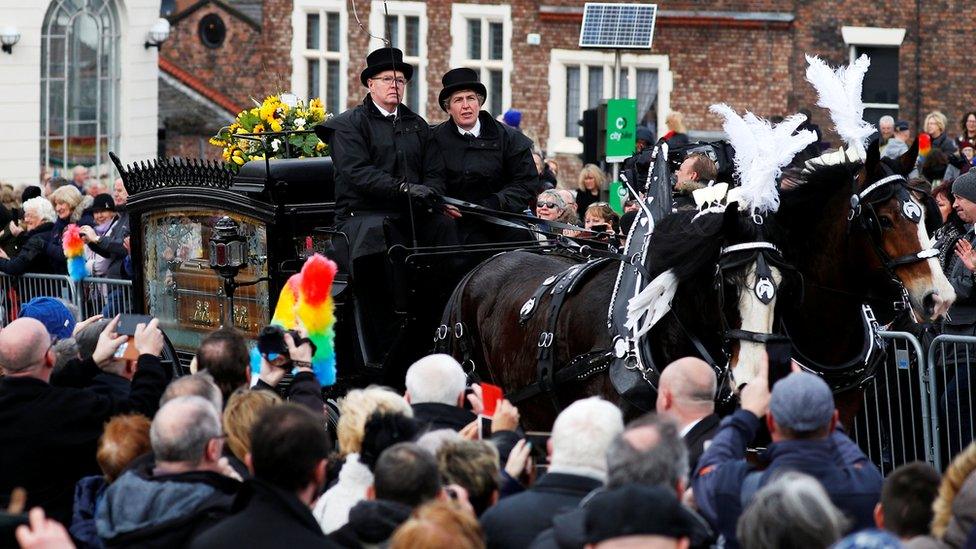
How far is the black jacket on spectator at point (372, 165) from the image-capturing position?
10.2 metres

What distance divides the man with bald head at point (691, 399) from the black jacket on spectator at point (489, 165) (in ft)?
13.2

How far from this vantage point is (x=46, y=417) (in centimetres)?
711

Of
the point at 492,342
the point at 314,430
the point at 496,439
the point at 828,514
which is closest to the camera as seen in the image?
the point at 828,514

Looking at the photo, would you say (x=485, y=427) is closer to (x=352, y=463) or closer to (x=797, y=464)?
(x=352, y=463)

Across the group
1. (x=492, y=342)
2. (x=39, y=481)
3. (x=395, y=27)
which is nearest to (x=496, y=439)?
(x=39, y=481)

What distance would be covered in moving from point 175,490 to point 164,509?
0.07 metres

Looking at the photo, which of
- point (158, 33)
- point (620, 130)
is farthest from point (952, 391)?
point (158, 33)

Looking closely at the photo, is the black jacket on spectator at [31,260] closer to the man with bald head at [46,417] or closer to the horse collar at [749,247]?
the man with bald head at [46,417]

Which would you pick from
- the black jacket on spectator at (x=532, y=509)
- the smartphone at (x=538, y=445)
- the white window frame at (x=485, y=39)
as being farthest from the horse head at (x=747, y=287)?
the white window frame at (x=485, y=39)

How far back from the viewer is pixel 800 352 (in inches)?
326

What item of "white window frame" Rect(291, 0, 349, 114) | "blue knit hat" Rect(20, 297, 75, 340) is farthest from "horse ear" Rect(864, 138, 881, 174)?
"white window frame" Rect(291, 0, 349, 114)

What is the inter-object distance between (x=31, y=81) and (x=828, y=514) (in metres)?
21.7

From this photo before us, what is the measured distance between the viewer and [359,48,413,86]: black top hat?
1025cm

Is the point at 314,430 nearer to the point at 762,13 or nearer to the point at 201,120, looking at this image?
the point at 762,13
